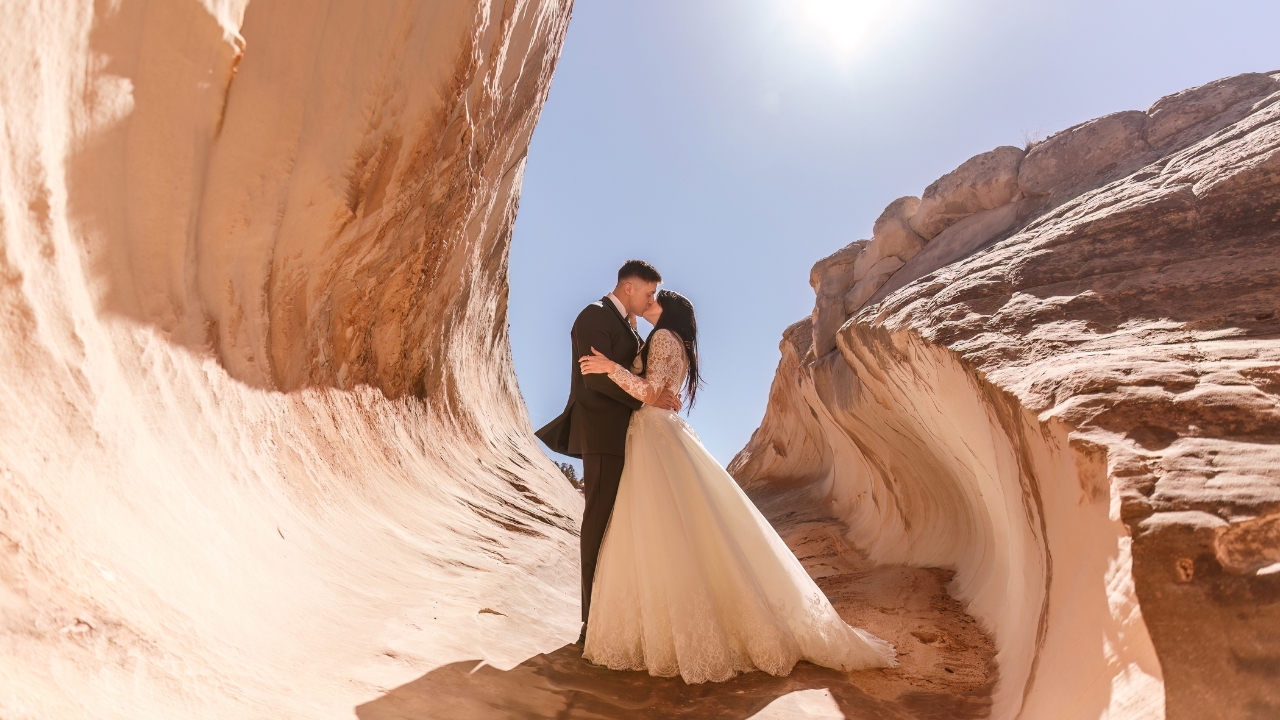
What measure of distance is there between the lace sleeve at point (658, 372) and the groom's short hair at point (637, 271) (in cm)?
36

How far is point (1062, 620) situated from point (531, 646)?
80.9 inches

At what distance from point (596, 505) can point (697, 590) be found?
0.64m

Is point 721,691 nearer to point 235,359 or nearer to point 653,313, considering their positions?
point 653,313

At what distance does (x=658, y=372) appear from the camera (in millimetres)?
3072

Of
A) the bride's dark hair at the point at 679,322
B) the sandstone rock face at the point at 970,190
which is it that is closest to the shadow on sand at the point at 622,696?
the bride's dark hair at the point at 679,322

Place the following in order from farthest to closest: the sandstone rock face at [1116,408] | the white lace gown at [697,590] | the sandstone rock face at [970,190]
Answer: the sandstone rock face at [970,190] < the white lace gown at [697,590] < the sandstone rock face at [1116,408]

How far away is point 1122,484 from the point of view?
4.95ft

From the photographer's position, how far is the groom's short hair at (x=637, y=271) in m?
3.34

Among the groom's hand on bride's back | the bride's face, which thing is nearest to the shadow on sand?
the groom's hand on bride's back

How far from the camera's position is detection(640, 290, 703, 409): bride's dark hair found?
3221 millimetres

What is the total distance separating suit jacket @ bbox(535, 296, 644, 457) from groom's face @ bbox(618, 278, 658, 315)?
114mm

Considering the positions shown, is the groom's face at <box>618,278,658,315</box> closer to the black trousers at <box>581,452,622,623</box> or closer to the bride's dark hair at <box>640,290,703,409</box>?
the bride's dark hair at <box>640,290,703,409</box>

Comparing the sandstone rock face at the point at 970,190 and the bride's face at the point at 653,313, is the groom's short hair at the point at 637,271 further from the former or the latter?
the sandstone rock face at the point at 970,190

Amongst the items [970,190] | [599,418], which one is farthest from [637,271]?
[970,190]
